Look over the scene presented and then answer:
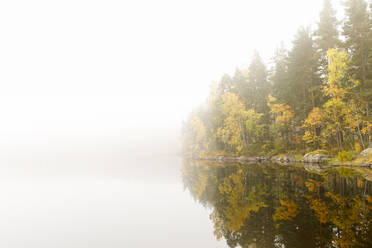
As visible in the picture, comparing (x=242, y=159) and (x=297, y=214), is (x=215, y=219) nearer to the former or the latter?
(x=297, y=214)

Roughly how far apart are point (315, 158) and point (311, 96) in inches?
382

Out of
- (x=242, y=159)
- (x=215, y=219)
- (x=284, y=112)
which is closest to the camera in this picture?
(x=215, y=219)

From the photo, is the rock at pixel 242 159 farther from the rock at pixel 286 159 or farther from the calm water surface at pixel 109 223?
the calm water surface at pixel 109 223

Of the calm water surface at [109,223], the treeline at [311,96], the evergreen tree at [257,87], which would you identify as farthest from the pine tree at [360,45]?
the evergreen tree at [257,87]

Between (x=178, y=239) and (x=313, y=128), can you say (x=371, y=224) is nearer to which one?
(x=178, y=239)

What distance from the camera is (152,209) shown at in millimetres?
16578

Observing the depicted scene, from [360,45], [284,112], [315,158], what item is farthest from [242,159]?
[360,45]

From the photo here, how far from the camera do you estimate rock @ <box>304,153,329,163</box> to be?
33.5 metres

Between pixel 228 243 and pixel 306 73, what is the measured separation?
36.1 m

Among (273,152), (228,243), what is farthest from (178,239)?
(273,152)

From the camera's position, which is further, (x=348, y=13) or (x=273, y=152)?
(x=273, y=152)

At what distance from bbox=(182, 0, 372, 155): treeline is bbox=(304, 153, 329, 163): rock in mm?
2146

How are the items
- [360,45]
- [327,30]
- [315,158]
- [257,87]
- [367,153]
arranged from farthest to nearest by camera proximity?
[257,87]
[327,30]
[315,158]
[360,45]
[367,153]

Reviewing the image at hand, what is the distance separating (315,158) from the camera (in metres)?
34.6
